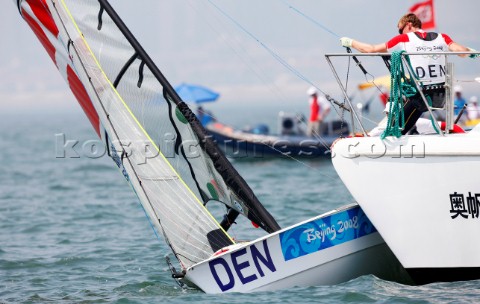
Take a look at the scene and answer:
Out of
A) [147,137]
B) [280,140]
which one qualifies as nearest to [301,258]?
[147,137]

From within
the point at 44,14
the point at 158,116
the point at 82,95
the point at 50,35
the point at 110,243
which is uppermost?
the point at 44,14

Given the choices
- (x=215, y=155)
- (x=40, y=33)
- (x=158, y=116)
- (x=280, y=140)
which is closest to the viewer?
(x=215, y=155)

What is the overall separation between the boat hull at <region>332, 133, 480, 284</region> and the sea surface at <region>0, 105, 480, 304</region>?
20 centimetres

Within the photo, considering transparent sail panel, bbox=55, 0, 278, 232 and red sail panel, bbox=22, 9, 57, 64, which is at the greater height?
red sail panel, bbox=22, 9, 57, 64

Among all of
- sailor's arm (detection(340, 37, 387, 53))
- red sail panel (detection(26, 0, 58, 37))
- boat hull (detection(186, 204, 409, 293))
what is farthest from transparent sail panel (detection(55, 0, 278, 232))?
sailor's arm (detection(340, 37, 387, 53))

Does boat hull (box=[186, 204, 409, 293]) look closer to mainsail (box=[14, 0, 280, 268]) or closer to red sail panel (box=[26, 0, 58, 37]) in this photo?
mainsail (box=[14, 0, 280, 268])

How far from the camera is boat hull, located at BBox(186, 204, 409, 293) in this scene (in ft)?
26.7

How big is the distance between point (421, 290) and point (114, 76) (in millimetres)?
3687

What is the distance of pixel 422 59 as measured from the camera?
26.8ft

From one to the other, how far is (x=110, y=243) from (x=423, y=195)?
5677 millimetres

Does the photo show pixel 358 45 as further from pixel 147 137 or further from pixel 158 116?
pixel 147 137

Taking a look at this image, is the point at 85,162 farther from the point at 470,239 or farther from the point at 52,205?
the point at 470,239

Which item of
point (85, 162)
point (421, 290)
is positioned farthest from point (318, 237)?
point (85, 162)

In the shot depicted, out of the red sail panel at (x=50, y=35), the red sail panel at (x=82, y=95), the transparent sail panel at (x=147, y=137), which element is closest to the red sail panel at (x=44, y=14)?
the red sail panel at (x=50, y=35)
